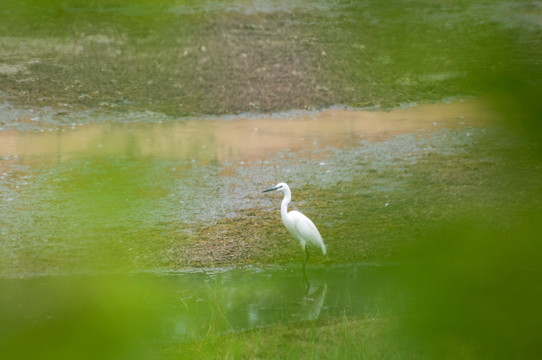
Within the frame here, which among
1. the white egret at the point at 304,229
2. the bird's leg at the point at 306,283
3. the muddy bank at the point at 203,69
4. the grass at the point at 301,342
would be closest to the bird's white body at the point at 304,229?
the white egret at the point at 304,229

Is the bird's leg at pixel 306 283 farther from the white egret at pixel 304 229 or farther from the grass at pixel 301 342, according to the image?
the grass at pixel 301 342

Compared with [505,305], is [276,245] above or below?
below

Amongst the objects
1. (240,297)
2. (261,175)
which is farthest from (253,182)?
(240,297)

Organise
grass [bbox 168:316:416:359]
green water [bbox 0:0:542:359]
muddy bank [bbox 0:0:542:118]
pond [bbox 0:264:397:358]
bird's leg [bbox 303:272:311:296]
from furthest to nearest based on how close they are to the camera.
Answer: muddy bank [bbox 0:0:542:118], bird's leg [bbox 303:272:311:296], grass [bbox 168:316:416:359], pond [bbox 0:264:397:358], green water [bbox 0:0:542:359]

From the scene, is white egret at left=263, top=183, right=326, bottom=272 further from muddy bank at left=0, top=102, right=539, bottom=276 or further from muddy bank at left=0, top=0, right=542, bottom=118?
muddy bank at left=0, top=0, right=542, bottom=118

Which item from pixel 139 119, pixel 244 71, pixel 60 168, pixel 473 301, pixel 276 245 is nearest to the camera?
pixel 473 301

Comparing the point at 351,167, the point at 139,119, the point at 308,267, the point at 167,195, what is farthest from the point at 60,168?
the point at 308,267

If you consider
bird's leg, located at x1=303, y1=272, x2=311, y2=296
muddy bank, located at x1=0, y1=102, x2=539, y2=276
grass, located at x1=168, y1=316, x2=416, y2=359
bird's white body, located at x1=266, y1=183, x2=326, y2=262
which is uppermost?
grass, located at x1=168, y1=316, x2=416, y2=359

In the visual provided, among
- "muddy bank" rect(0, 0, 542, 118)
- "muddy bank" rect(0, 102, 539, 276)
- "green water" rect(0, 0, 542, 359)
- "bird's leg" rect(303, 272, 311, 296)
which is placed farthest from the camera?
"muddy bank" rect(0, 0, 542, 118)

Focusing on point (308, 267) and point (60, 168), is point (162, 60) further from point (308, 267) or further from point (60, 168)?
point (308, 267)

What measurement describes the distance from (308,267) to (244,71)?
372cm

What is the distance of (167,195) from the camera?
4.57m

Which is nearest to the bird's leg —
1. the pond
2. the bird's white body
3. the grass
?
the pond

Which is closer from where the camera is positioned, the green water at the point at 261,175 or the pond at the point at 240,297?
the green water at the point at 261,175
